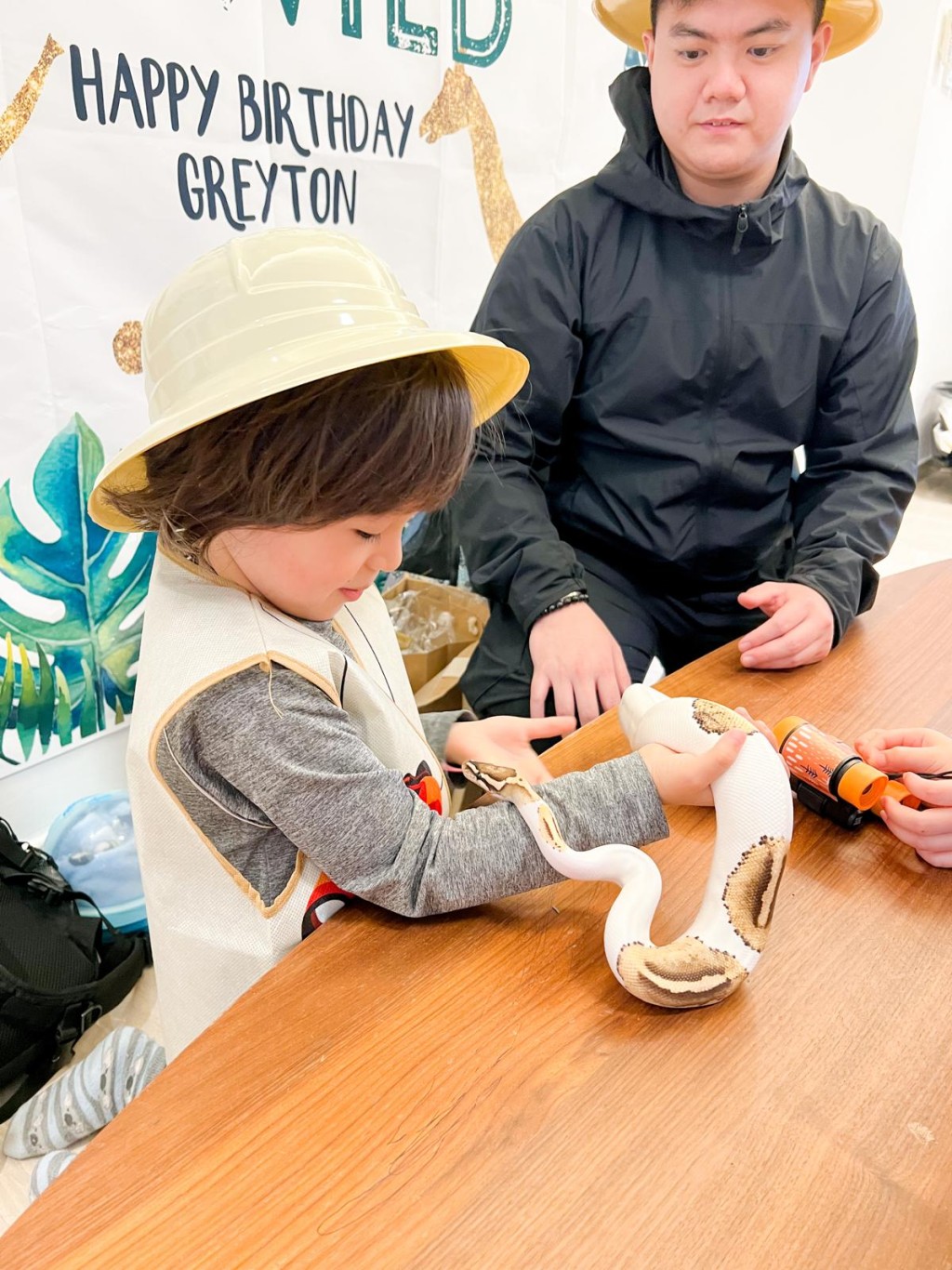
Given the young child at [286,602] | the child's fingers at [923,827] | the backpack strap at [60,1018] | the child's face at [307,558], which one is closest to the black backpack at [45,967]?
the backpack strap at [60,1018]

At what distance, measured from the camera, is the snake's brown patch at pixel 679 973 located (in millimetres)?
677

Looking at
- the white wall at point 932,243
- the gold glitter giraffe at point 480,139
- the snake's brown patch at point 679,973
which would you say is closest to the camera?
the snake's brown patch at point 679,973

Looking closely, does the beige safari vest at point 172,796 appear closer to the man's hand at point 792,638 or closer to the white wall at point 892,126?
the man's hand at point 792,638

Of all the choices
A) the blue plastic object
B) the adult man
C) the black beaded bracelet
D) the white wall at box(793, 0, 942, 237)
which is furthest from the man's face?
the white wall at box(793, 0, 942, 237)

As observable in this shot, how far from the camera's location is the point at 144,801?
85 cm

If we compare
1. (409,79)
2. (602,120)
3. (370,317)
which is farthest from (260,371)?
(602,120)

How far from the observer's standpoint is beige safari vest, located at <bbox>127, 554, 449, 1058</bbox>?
80 cm

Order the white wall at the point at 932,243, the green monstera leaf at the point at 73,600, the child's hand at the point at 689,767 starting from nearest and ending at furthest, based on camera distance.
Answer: the child's hand at the point at 689,767 < the green monstera leaf at the point at 73,600 < the white wall at the point at 932,243

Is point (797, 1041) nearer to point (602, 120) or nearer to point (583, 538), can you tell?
point (583, 538)

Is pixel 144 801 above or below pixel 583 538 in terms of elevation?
above

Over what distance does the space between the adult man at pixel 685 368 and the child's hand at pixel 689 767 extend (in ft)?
1.80

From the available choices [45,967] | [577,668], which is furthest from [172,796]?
[45,967]

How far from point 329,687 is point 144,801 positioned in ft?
0.65

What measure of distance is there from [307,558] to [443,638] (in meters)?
1.52
